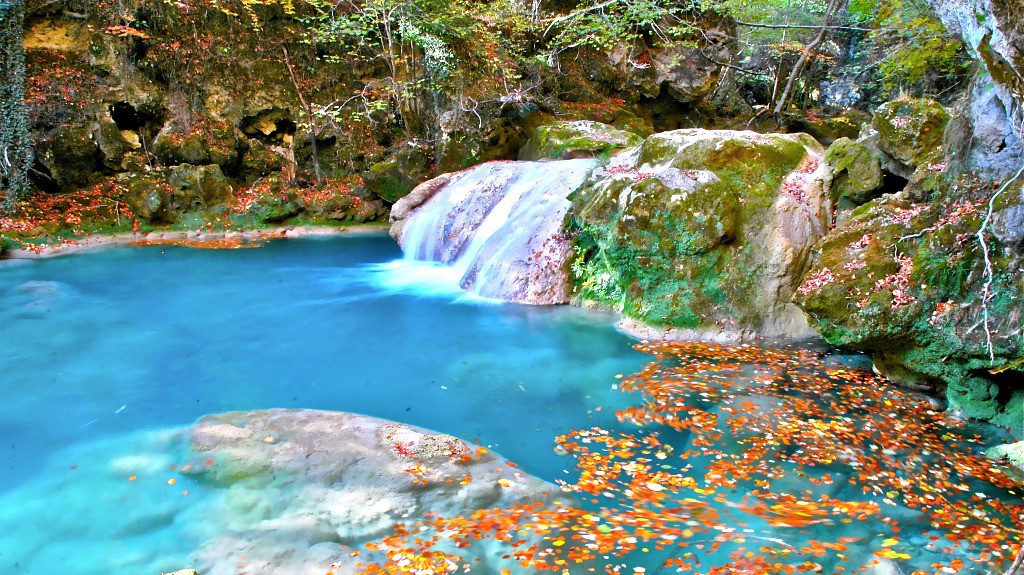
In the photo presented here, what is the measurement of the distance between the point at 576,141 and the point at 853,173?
25.7 feet

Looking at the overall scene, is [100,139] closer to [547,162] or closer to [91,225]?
[91,225]

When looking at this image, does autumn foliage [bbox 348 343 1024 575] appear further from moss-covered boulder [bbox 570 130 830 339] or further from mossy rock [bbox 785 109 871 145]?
mossy rock [bbox 785 109 871 145]

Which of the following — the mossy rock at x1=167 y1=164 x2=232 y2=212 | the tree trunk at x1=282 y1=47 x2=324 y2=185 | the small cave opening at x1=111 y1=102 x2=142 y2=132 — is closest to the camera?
the mossy rock at x1=167 y1=164 x2=232 y2=212

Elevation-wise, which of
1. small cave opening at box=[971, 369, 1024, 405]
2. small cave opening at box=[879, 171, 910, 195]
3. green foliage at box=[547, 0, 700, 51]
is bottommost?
small cave opening at box=[971, 369, 1024, 405]

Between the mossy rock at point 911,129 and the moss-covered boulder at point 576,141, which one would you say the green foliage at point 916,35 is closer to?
the mossy rock at point 911,129

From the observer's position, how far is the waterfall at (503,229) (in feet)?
35.4

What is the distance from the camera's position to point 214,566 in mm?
4242

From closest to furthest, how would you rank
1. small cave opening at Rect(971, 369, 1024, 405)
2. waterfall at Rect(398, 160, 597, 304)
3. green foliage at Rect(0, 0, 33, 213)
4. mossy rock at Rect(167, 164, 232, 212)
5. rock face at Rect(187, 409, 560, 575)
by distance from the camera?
rock face at Rect(187, 409, 560, 575), small cave opening at Rect(971, 369, 1024, 405), waterfall at Rect(398, 160, 597, 304), green foliage at Rect(0, 0, 33, 213), mossy rock at Rect(167, 164, 232, 212)

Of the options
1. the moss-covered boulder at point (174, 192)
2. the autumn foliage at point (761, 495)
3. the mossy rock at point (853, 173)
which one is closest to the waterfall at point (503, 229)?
the autumn foliage at point (761, 495)

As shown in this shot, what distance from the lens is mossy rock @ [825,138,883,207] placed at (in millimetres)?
8359

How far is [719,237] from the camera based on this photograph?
29.1 feet

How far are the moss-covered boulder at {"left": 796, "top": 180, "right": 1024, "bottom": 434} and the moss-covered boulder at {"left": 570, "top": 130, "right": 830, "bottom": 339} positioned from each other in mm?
1586

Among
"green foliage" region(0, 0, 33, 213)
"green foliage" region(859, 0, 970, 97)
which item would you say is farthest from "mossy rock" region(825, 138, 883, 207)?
"green foliage" region(0, 0, 33, 213)

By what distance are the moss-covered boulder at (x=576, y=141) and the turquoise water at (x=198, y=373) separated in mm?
5332
